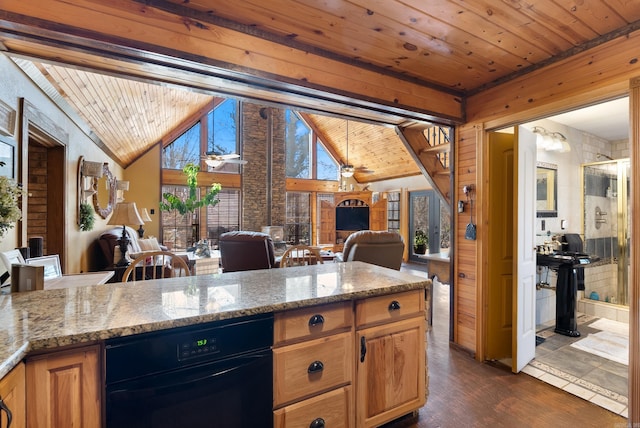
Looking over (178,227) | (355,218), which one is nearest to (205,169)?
(178,227)

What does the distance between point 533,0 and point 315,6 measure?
1.14 meters

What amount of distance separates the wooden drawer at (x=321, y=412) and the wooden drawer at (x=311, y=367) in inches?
1.5

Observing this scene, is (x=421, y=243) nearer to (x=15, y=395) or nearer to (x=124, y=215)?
(x=124, y=215)

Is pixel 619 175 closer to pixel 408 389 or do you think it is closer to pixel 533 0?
pixel 533 0

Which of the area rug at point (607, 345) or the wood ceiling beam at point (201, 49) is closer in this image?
the wood ceiling beam at point (201, 49)

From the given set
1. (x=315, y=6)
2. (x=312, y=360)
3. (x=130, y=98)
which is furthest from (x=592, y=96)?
(x=130, y=98)

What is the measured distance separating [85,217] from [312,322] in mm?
3893

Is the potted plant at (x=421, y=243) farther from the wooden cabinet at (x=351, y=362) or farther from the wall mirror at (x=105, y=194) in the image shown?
the wall mirror at (x=105, y=194)

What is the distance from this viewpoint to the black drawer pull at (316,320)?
58.3 inches

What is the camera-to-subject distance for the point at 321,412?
153 centimetres

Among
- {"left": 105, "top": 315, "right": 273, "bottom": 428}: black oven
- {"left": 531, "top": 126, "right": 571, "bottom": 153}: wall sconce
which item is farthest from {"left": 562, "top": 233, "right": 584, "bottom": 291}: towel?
{"left": 105, "top": 315, "right": 273, "bottom": 428}: black oven

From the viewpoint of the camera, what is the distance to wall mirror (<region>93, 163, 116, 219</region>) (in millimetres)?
4787

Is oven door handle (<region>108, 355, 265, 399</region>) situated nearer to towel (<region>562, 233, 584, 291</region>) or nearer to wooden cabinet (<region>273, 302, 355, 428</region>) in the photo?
wooden cabinet (<region>273, 302, 355, 428</region>)

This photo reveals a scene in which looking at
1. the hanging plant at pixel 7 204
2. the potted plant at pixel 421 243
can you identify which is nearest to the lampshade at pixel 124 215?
the hanging plant at pixel 7 204
